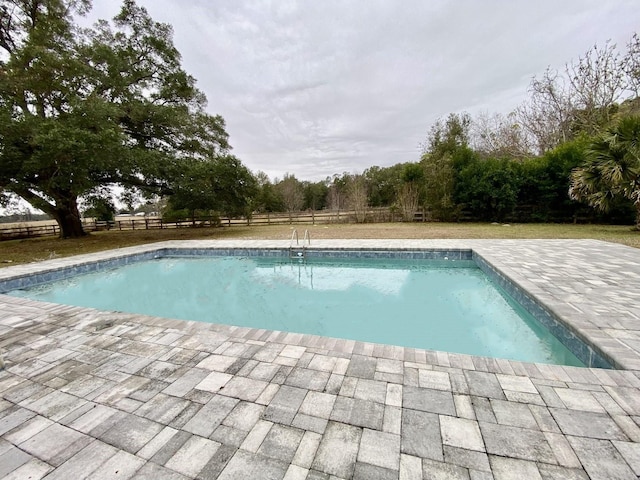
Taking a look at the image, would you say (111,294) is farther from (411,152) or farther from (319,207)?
(319,207)

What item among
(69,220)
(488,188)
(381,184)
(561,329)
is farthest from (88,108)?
(381,184)

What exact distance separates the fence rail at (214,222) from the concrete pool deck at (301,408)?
1394cm

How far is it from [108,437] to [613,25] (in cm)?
1856

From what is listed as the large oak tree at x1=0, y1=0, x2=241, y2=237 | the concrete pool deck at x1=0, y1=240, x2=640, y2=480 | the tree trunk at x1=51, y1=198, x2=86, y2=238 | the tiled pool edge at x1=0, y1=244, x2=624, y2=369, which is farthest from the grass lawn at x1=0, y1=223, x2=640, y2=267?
the concrete pool deck at x1=0, y1=240, x2=640, y2=480

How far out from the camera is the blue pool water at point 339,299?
11.1 ft

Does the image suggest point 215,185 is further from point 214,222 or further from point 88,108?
point 214,222

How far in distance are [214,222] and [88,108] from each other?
901cm

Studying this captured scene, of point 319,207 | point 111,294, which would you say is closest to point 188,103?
point 111,294

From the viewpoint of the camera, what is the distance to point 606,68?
13.3m

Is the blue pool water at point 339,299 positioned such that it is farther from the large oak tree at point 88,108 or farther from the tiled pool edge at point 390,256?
the large oak tree at point 88,108

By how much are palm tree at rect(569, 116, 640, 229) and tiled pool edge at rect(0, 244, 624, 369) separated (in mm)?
5619

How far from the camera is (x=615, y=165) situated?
311 inches

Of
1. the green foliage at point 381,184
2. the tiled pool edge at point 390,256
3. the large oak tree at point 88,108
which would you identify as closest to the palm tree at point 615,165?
the tiled pool edge at point 390,256

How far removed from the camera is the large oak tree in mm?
7734
